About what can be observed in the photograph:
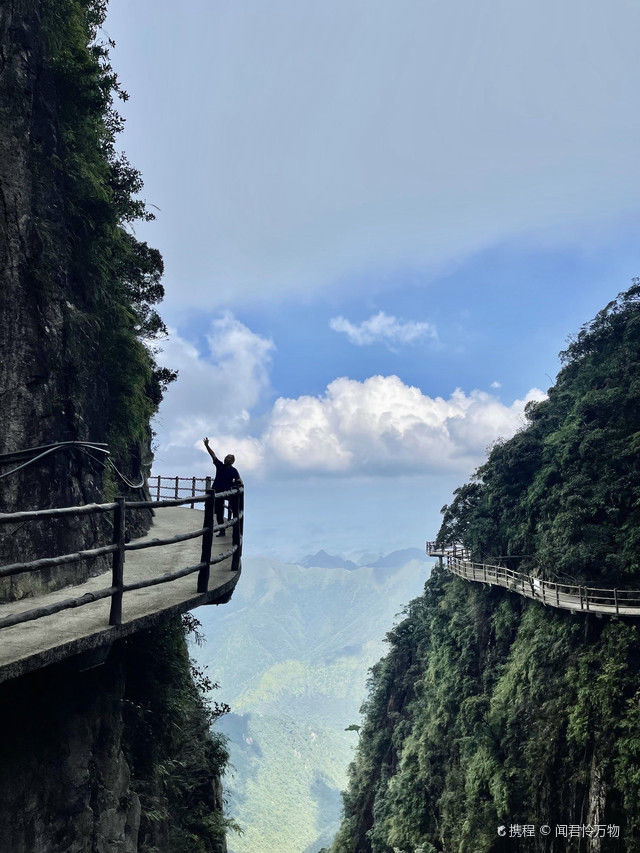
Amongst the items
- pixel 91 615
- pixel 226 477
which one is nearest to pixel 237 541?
pixel 226 477

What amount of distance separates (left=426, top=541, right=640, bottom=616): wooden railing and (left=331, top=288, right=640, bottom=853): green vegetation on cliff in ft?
2.03

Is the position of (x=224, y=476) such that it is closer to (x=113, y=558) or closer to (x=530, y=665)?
(x=113, y=558)

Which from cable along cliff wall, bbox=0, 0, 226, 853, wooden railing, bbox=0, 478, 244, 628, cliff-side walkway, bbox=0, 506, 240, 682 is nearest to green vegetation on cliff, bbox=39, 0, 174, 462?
cable along cliff wall, bbox=0, 0, 226, 853

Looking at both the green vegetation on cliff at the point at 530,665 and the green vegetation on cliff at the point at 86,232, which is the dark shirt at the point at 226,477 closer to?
the green vegetation on cliff at the point at 86,232

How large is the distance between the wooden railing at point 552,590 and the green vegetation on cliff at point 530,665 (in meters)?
0.62

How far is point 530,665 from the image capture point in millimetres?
23219

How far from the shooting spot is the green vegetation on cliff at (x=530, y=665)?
733 inches

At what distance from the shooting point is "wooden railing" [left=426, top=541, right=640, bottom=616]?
20.5 metres

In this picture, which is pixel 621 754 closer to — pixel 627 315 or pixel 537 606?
pixel 537 606

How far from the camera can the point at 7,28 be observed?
22.7 feet

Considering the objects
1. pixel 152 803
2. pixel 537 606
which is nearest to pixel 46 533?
pixel 152 803

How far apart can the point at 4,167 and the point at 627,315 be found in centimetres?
3394

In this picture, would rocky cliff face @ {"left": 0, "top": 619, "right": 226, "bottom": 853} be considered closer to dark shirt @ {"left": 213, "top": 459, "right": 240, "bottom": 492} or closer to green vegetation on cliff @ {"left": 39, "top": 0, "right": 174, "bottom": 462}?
dark shirt @ {"left": 213, "top": 459, "right": 240, "bottom": 492}

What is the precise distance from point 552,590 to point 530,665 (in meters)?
3.32
